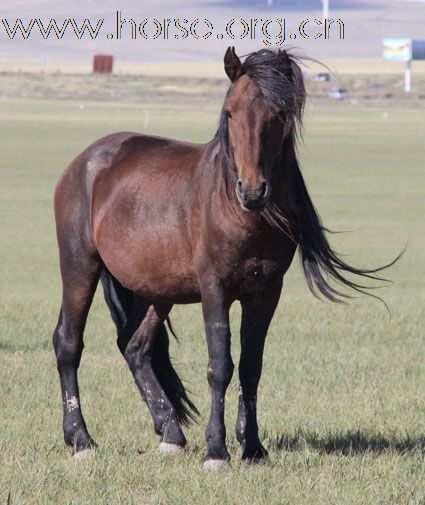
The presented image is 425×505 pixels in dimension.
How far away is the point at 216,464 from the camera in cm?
636

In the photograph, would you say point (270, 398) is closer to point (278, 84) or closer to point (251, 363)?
point (251, 363)

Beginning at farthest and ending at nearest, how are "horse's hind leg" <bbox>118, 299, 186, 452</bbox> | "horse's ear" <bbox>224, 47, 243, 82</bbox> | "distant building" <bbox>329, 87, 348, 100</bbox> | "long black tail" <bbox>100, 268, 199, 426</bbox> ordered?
"distant building" <bbox>329, 87, 348, 100</bbox>
"long black tail" <bbox>100, 268, 199, 426</bbox>
"horse's hind leg" <bbox>118, 299, 186, 452</bbox>
"horse's ear" <bbox>224, 47, 243, 82</bbox>

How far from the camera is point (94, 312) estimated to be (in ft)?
46.6

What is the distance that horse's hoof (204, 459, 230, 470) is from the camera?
6344mm

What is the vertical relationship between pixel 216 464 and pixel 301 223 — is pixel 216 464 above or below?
below

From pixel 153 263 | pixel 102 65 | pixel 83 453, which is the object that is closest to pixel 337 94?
pixel 102 65

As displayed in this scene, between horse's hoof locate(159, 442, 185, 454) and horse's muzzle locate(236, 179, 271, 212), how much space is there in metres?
1.72

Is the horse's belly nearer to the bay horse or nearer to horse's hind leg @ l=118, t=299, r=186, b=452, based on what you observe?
the bay horse

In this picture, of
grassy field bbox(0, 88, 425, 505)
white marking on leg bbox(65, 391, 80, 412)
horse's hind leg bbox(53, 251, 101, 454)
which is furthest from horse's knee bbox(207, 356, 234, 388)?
horse's hind leg bbox(53, 251, 101, 454)

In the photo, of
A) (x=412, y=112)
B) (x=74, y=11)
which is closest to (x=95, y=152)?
(x=412, y=112)

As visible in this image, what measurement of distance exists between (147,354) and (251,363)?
1.09 metres

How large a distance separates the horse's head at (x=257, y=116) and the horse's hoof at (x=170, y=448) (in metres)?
1.70

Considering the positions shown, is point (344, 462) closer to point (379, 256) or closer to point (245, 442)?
point (245, 442)

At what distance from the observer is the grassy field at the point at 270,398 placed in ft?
19.4
